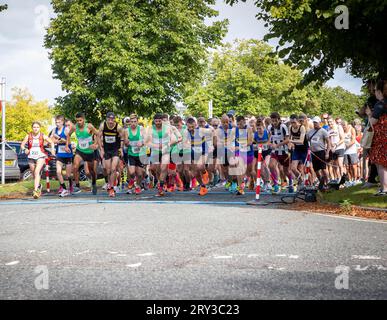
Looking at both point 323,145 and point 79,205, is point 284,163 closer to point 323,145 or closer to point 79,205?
point 323,145

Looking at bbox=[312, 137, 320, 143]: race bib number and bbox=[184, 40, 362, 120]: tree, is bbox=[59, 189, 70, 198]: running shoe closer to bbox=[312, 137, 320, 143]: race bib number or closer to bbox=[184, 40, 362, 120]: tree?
bbox=[312, 137, 320, 143]: race bib number

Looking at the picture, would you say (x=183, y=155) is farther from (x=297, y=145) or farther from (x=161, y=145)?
(x=297, y=145)

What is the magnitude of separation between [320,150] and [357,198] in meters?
3.30

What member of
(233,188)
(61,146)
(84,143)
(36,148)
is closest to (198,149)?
(233,188)

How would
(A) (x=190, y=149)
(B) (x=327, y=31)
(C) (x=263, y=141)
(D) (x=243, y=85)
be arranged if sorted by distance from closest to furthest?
(B) (x=327, y=31)
(C) (x=263, y=141)
(A) (x=190, y=149)
(D) (x=243, y=85)

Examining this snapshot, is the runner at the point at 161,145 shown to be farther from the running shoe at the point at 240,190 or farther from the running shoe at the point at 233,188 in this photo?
the running shoe at the point at 233,188

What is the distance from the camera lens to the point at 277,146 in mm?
14797

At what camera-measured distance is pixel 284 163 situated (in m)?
15.2

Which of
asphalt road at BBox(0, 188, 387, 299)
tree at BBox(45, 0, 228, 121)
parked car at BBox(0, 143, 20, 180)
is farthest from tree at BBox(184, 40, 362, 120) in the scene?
asphalt road at BBox(0, 188, 387, 299)

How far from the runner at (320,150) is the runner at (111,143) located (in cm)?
506

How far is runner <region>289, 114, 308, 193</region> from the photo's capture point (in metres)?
14.2

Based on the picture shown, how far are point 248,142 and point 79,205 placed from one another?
513cm

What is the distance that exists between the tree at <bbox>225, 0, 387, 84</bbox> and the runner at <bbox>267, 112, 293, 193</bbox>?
2.83 m

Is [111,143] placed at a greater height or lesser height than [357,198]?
greater
